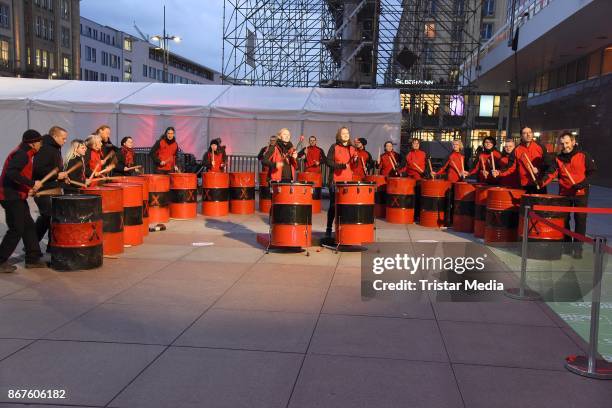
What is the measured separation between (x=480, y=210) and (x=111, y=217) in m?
6.74

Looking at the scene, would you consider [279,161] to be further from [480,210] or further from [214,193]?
[480,210]

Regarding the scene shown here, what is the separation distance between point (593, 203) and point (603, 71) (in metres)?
8.96

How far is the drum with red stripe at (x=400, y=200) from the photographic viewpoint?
12250 mm

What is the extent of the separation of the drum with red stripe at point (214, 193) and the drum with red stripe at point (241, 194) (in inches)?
14.4

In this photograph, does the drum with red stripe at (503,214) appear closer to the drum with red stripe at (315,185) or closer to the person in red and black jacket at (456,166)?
the person in red and black jacket at (456,166)

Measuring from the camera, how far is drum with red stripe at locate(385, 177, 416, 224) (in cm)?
1225

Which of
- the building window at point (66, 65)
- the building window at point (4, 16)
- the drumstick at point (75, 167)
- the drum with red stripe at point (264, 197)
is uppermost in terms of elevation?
the building window at point (4, 16)

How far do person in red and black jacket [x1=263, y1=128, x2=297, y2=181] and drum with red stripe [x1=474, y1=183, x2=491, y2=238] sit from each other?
3.75 meters

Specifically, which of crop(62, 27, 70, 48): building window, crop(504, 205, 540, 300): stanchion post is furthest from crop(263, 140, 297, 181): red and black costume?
crop(62, 27, 70, 48): building window

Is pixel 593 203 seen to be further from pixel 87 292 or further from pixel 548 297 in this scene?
pixel 87 292

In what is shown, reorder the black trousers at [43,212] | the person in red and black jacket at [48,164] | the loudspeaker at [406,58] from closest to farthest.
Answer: the person in red and black jacket at [48,164] → the black trousers at [43,212] → the loudspeaker at [406,58]

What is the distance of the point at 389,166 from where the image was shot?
14172mm

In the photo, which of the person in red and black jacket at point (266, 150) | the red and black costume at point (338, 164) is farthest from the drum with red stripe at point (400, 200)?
the red and black costume at point (338, 164)

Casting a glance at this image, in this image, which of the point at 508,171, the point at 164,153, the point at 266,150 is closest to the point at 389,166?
the point at 266,150
